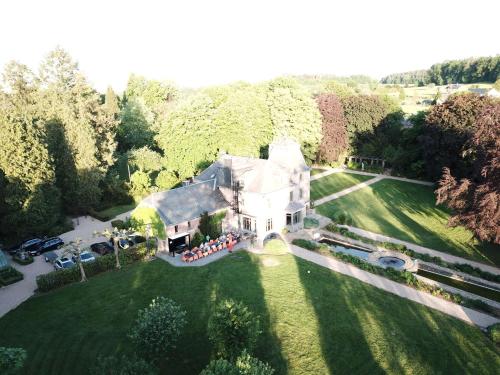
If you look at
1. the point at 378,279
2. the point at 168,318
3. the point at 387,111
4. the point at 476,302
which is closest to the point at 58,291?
the point at 168,318

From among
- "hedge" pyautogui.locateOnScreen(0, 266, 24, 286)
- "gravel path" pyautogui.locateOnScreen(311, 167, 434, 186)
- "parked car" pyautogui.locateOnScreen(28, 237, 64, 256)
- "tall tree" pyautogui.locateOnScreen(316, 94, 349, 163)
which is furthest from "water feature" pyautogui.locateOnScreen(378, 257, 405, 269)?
"tall tree" pyautogui.locateOnScreen(316, 94, 349, 163)

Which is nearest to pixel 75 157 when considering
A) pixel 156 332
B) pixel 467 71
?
pixel 156 332

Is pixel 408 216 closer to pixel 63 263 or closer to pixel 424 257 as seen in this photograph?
pixel 424 257

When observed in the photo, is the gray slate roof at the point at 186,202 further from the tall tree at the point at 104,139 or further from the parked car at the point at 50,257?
the tall tree at the point at 104,139

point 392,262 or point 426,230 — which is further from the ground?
point 392,262

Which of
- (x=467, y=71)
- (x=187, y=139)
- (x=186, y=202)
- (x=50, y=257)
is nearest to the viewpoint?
(x=50, y=257)

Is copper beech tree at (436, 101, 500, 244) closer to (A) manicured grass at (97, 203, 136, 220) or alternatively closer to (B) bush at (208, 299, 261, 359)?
(B) bush at (208, 299, 261, 359)
